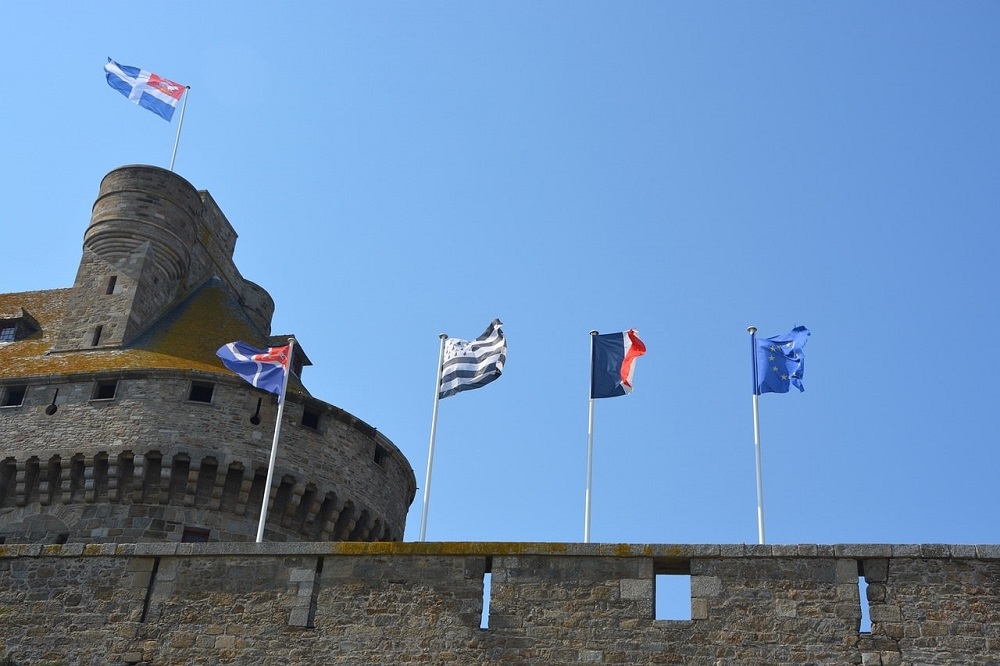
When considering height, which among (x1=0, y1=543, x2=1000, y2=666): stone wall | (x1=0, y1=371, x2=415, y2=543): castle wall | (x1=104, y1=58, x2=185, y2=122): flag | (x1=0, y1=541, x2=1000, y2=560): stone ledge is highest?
(x1=104, y1=58, x2=185, y2=122): flag

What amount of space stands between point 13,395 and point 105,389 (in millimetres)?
1936

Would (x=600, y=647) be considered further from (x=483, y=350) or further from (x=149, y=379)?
(x=149, y=379)

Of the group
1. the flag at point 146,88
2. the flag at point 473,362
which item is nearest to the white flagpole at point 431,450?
the flag at point 473,362

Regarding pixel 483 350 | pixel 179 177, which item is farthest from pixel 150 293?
pixel 483 350

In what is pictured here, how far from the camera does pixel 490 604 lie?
14727mm

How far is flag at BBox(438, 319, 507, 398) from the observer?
844 inches

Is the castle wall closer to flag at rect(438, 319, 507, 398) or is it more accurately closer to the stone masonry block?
flag at rect(438, 319, 507, 398)

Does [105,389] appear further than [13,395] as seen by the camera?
No

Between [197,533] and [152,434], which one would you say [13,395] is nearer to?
[152,434]

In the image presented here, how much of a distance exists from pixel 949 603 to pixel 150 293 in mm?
19168

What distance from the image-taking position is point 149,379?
2558 centimetres

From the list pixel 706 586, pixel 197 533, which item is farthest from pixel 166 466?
pixel 706 586

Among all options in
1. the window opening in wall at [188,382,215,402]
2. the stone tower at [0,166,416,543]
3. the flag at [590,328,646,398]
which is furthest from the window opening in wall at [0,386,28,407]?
the flag at [590,328,646,398]

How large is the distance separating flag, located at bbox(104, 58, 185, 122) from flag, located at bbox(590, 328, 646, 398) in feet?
48.5
